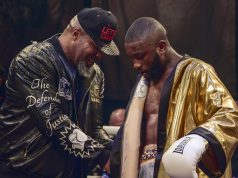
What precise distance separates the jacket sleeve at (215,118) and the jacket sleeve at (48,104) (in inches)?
48.3

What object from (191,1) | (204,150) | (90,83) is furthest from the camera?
(191,1)

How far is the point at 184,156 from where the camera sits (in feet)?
18.0

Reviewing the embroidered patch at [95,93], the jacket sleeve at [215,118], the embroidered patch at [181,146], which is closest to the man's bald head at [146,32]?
the jacket sleeve at [215,118]

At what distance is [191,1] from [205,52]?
1.74 ft

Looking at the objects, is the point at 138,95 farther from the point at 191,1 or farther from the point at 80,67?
the point at 191,1

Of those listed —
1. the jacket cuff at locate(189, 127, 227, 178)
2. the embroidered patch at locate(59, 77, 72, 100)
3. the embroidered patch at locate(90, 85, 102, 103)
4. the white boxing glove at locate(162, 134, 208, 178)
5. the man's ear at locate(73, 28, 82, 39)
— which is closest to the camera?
the white boxing glove at locate(162, 134, 208, 178)

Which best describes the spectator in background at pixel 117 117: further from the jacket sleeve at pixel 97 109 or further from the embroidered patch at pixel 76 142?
the embroidered patch at pixel 76 142

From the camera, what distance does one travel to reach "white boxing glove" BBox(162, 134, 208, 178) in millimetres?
5488

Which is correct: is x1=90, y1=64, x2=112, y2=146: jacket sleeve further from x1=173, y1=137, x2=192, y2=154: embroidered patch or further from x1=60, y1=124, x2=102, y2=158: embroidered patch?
x1=173, y1=137, x2=192, y2=154: embroidered patch

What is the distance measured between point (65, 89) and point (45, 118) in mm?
315

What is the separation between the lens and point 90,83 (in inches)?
288

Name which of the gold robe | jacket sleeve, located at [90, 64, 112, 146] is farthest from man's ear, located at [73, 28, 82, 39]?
the gold robe

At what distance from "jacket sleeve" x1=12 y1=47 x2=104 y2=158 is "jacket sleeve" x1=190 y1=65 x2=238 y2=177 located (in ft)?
4.02

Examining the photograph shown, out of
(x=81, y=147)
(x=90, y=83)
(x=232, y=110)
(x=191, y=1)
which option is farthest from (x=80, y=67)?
(x=191, y=1)
